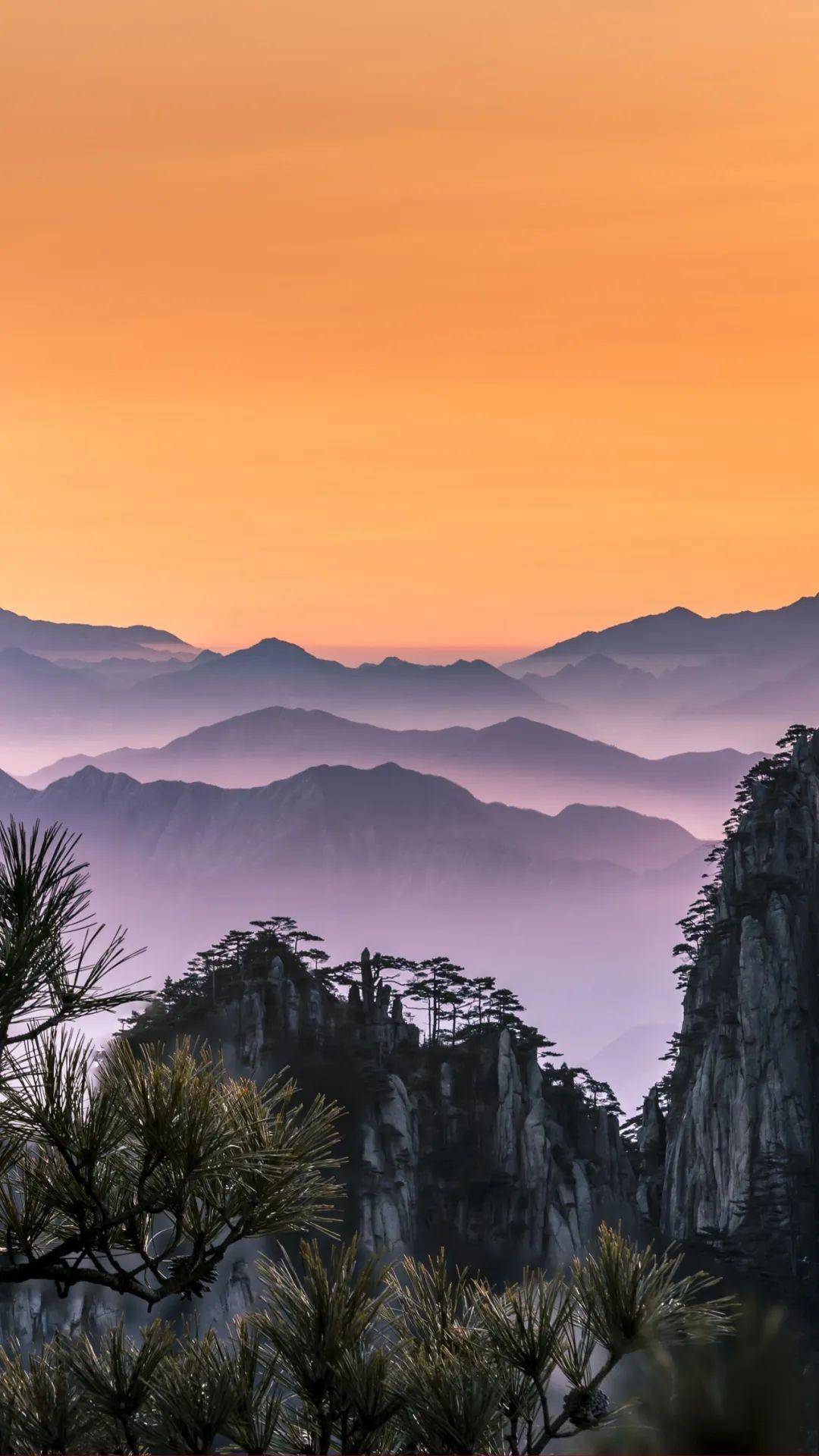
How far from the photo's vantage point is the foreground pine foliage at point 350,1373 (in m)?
5.30

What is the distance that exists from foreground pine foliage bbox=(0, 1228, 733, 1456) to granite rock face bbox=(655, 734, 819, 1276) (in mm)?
39769

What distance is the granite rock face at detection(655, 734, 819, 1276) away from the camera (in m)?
44.5

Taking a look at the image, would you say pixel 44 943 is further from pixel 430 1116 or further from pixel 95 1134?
pixel 430 1116

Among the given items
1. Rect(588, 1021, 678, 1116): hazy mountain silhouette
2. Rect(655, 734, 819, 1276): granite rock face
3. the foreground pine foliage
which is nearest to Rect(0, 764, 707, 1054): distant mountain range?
Rect(588, 1021, 678, 1116): hazy mountain silhouette

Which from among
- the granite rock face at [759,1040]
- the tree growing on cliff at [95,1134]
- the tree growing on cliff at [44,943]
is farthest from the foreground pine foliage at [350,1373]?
the granite rock face at [759,1040]

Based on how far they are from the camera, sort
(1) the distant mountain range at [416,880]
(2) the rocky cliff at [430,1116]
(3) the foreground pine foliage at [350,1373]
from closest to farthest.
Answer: (3) the foreground pine foliage at [350,1373]
(2) the rocky cliff at [430,1116]
(1) the distant mountain range at [416,880]

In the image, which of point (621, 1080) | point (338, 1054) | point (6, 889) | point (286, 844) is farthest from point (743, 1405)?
point (286, 844)

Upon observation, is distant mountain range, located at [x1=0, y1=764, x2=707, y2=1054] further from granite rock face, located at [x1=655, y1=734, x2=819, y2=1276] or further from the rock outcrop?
granite rock face, located at [x1=655, y1=734, x2=819, y2=1276]

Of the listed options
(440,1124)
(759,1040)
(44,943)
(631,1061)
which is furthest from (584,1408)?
(631,1061)

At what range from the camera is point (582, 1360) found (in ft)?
17.9

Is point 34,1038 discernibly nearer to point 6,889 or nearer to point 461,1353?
point 6,889

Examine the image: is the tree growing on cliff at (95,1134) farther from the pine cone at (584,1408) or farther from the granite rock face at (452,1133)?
the granite rock face at (452,1133)

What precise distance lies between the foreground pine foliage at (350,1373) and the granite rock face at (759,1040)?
130ft

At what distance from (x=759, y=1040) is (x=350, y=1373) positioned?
44.5m
